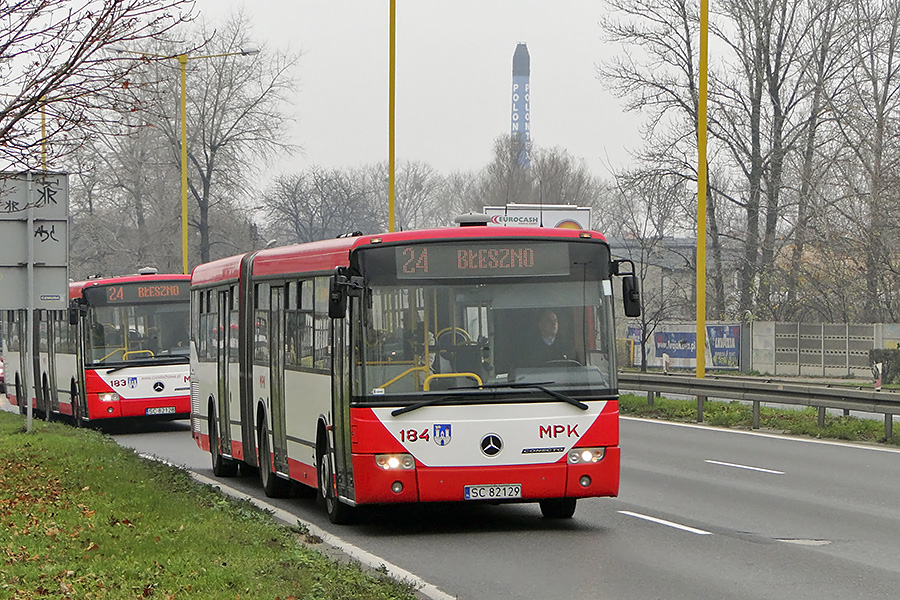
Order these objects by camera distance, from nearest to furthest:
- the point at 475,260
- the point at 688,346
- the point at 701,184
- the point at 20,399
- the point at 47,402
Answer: the point at 475,260
the point at 701,184
the point at 47,402
the point at 20,399
the point at 688,346

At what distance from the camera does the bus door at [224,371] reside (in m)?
17.3

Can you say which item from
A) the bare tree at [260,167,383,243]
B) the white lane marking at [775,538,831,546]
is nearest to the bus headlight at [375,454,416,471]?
the white lane marking at [775,538,831,546]

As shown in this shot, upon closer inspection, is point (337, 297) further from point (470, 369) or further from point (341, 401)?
point (470, 369)

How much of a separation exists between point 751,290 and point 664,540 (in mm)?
42106

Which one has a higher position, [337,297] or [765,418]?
[337,297]

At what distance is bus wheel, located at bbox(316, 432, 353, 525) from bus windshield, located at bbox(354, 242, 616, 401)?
1.21m

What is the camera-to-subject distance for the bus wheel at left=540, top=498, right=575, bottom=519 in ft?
42.4

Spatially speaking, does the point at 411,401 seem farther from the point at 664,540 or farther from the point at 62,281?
the point at 62,281

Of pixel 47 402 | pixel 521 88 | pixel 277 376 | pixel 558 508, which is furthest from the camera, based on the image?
pixel 521 88

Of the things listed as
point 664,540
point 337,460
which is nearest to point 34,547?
Result: point 337,460

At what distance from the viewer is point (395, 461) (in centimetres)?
1176

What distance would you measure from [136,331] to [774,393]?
36.3 feet

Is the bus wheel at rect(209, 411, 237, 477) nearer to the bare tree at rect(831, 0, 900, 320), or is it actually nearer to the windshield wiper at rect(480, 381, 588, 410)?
the windshield wiper at rect(480, 381, 588, 410)

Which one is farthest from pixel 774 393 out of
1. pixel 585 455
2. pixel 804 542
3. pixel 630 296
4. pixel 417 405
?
pixel 417 405
